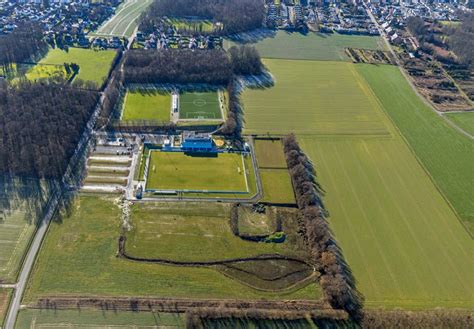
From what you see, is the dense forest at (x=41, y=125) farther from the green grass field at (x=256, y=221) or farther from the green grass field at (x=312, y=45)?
the green grass field at (x=312, y=45)

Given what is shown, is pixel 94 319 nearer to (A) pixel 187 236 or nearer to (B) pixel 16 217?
(A) pixel 187 236

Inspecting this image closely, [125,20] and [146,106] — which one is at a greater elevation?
[125,20]

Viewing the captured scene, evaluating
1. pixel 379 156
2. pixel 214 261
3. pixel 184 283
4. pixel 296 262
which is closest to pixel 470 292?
pixel 296 262

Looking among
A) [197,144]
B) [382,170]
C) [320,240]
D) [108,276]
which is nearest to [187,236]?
[108,276]

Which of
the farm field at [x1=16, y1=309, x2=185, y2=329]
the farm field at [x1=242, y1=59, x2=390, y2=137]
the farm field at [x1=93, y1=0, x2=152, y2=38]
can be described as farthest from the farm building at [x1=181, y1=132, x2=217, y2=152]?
the farm field at [x1=93, y1=0, x2=152, y2=38]

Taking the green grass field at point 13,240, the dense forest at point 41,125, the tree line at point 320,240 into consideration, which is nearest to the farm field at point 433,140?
the tree line at point 320,240

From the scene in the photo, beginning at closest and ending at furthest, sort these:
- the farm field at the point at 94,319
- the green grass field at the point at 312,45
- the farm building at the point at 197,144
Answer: the farm field at the point at 94,319
the farm building at the point at 197,144
the green grass field at the point at 312,45
